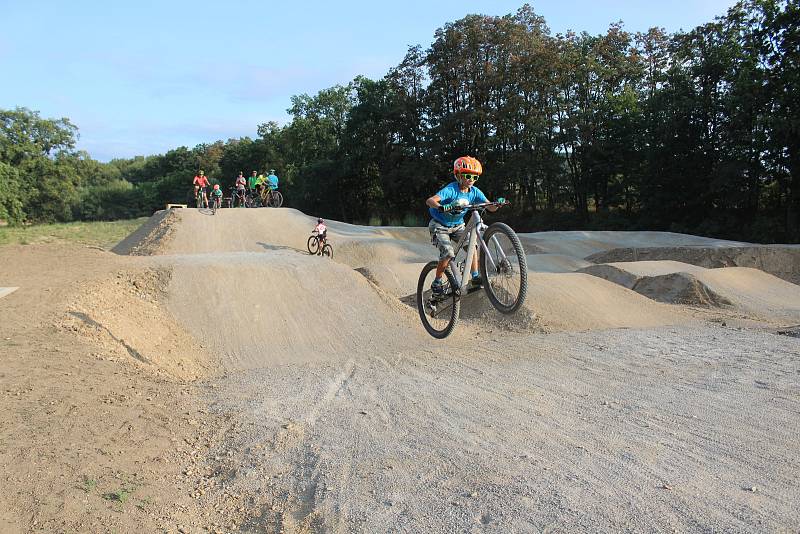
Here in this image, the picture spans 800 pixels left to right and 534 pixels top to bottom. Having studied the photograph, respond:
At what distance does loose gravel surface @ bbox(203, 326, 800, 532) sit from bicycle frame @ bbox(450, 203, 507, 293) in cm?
141

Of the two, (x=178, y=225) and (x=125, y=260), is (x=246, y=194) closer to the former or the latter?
(x=178, y=225)

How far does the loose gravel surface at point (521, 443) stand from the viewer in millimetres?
4227

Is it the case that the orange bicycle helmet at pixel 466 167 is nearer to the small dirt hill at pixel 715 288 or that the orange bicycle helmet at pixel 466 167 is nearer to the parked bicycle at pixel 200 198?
the small dirt hill at pixel 715 288

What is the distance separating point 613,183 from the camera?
42188 mm

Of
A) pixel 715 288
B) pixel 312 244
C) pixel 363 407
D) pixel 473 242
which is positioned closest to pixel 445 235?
pixel 473 242

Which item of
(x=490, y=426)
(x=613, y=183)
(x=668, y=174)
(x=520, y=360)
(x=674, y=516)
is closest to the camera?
(x=674, y=516)

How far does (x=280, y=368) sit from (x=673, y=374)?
553cm

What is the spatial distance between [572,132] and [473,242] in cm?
3736

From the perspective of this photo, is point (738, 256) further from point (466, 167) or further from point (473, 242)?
point (466, 167)

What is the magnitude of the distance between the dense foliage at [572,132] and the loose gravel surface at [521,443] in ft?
90.4

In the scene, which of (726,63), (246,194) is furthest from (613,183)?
(246,194)

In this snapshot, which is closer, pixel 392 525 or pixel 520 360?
pixel 392 525

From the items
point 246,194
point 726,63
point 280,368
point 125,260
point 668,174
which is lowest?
point 280,368

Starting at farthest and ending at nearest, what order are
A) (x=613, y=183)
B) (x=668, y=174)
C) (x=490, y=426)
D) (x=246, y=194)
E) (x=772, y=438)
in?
1. (x=613, y=183)
2. (x=668, y=174)
3. (x=246, y=194)
4. (x=490, y=426)
5. (x=772, y=438)
